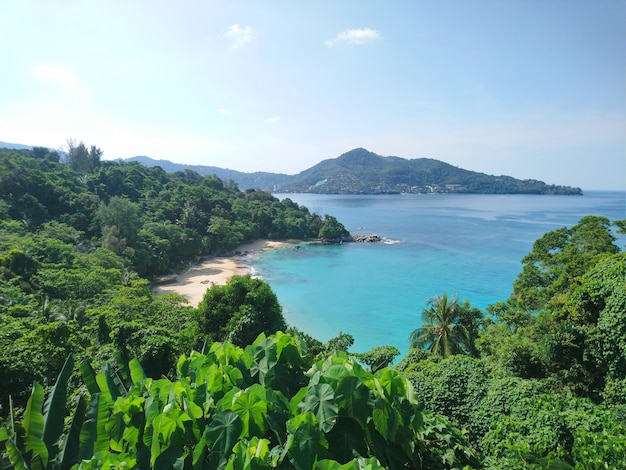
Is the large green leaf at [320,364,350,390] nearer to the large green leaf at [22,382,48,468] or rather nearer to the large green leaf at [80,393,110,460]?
the large green leaf at [80,393,110,460]

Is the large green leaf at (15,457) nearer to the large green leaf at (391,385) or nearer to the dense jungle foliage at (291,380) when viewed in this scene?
the dense jungle foliage at (291,380)

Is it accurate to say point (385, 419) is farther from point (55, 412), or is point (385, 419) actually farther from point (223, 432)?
point (55, 412)

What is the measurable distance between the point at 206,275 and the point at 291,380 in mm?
36951

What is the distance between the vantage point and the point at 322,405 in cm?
249

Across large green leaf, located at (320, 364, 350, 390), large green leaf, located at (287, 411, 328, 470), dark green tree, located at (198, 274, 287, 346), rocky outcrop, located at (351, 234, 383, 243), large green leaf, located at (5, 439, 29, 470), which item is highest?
large green leaf, located at (320, 364, 350, 390)

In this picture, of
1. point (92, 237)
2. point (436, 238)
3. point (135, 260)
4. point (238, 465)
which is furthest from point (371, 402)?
point (436, 238)

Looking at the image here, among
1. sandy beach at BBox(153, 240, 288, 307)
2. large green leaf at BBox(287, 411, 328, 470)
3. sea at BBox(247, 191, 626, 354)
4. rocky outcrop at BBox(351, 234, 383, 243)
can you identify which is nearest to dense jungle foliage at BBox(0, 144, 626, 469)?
large green leaf at BBox(287, 411, 328, 470)

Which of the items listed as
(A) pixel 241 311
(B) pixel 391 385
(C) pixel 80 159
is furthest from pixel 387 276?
(C) pixel 80 159

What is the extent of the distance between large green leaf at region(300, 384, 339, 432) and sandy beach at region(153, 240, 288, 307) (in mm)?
27185

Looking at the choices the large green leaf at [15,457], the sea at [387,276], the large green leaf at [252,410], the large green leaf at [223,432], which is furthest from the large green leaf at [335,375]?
the sea at [387,276]

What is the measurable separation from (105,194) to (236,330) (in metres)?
45.9

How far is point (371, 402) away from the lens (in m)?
2.52

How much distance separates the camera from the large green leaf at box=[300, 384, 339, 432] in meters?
2.45

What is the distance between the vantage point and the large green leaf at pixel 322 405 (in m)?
2.45
